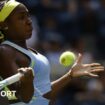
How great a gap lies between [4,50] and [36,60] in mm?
336

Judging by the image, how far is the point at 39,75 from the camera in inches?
208

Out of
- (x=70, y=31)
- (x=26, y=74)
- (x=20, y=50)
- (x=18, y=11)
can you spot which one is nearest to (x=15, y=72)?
(x=20, y=50)

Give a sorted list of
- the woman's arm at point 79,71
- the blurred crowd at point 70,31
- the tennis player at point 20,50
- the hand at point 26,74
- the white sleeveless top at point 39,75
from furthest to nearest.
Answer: the blurred crowd at point 70,31
the woman's arm at point 79,71
the white sleeveless top at point 39,75
the tennis player at point 20,50
the hand at point 26,74

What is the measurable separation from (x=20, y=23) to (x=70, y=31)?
6.49 metres

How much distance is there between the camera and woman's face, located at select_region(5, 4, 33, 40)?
527 centimetres

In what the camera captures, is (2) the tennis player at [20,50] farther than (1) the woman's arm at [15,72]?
Yes

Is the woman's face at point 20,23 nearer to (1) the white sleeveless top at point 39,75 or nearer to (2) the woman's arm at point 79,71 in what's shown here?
(1) the white sleeveless top at point 39,75

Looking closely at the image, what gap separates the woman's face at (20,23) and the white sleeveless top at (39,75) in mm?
115

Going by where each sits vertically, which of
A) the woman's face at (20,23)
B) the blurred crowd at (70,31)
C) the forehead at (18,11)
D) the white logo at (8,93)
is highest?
the forehead at (18,11)

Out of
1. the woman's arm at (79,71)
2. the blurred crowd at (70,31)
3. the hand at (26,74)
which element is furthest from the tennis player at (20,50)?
the blurred crowd at (70,31)

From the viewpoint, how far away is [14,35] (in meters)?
5.30

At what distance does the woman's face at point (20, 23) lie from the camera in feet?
17.3

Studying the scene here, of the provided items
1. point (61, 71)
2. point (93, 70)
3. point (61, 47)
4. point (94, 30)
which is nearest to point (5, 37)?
point (93, 70)

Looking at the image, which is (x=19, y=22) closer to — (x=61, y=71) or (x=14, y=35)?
(x=14, y=35)
